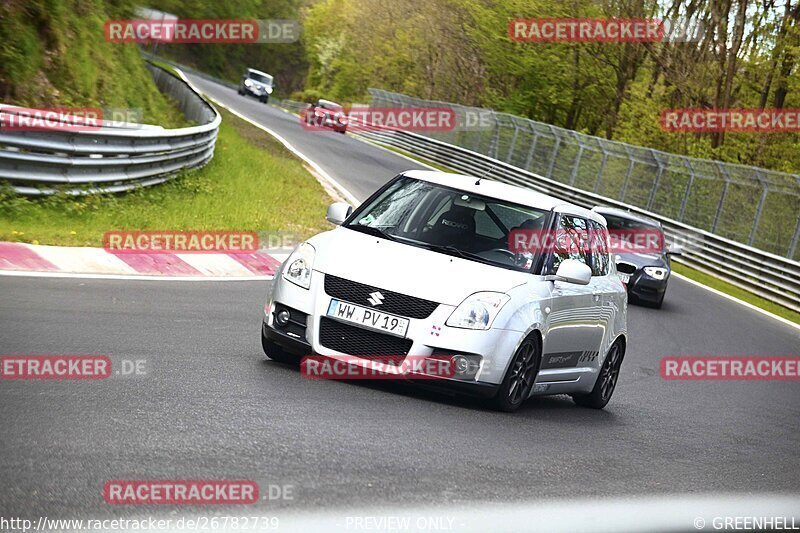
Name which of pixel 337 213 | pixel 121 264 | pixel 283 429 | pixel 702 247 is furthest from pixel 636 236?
pixel 283 429

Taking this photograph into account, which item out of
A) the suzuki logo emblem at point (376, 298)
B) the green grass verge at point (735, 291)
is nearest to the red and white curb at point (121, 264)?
the suzuki logo emblem at point (376, 298)

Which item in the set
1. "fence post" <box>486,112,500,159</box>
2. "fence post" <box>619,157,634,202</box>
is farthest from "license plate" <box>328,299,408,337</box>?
"fence post" <box>486,112,500,159</box>

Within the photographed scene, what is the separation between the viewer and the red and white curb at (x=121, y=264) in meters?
11.6

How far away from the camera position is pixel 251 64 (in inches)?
5600

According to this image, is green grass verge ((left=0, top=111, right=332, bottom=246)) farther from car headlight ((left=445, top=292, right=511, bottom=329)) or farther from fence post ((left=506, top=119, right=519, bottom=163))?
fence post ((left=506, top=119, right=519, bottom=163))

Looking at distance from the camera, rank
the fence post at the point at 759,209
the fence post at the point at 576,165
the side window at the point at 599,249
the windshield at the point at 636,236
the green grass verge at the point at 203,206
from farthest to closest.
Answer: the fence post at the point at 576,165, the fence post at the point at 759,209, the windshield at the point at 636,236, the green grass verge at the point at 203,206, the side window at the point at 599,249

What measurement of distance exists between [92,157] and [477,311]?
9.26 metres

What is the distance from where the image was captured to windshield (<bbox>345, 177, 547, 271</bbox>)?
874cm

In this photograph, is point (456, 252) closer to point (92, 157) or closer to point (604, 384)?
point (604, 384)

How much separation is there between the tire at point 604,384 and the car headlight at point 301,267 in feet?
9.57

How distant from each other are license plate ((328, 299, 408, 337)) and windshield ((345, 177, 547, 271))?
3.07 feet

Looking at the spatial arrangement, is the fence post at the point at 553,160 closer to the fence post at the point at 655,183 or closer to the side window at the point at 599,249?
the fence post at the point at 655,183

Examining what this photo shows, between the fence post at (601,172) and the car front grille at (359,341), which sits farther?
the fence post at (601,172)

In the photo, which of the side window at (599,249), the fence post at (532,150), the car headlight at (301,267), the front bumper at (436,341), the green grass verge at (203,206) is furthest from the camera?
the fence post at (532,150)
